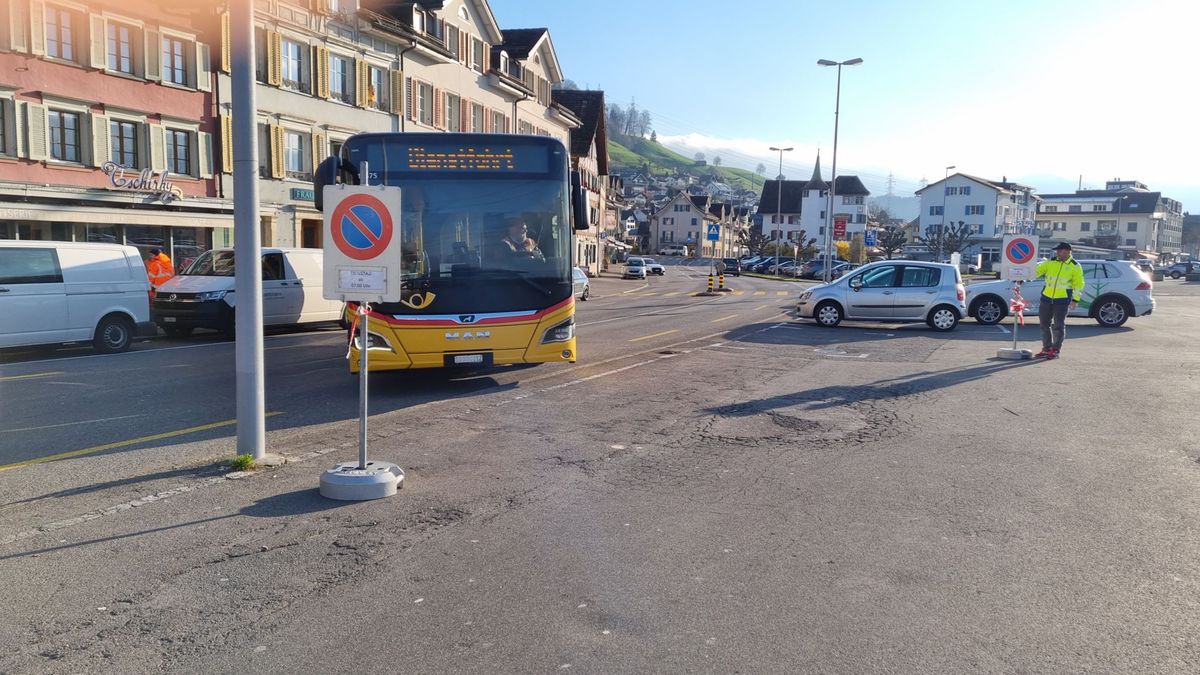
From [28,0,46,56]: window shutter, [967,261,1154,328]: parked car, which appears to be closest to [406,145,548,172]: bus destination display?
[967,261,1154,328]: parked car

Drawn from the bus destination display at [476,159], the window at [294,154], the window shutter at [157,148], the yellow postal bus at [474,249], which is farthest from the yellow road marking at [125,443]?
the window at [294,154]

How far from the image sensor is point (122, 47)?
26.1 m

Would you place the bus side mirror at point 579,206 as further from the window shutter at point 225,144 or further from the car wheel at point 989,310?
the window shutter at point 225,144

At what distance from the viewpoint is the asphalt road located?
399cm

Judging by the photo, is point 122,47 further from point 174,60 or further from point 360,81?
point 360,81

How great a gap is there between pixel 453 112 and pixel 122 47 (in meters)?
18.4

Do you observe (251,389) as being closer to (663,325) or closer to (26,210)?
(663,325)

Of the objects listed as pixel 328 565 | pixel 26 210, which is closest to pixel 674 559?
pixel 328 565

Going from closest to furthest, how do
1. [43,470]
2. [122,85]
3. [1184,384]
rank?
[43,470]
[1184,384]
[122,85]

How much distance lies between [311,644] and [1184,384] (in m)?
12.5

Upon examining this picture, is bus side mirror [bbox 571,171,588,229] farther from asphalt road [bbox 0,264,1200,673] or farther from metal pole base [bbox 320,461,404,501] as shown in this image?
metal pole base [bbox 320,461,404,501]

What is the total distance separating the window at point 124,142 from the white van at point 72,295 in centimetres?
1266

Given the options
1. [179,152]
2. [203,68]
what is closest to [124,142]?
[179,152]

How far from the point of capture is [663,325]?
72.8 feet
